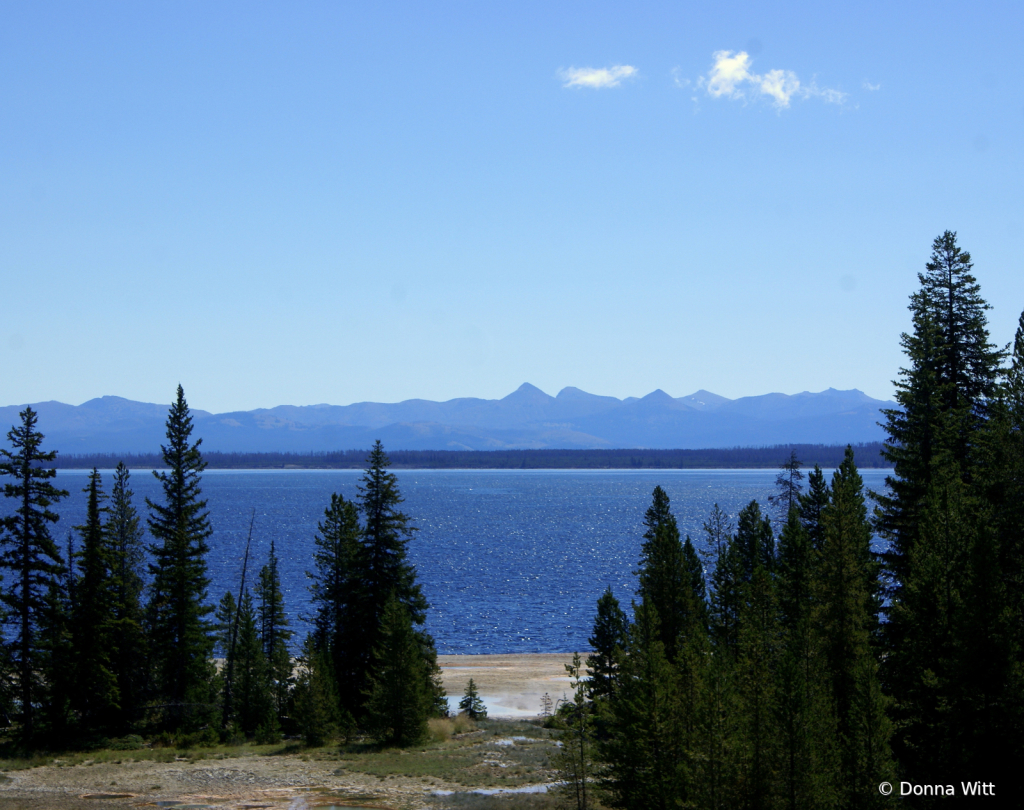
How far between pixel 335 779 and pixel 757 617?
659 inches

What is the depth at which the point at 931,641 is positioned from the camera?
2506 centimetres

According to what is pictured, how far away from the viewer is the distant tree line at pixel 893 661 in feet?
66.2

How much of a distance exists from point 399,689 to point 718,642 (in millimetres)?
14796

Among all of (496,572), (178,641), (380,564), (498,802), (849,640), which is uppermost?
(849,640)

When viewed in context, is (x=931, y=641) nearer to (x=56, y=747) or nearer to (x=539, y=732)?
(x=539, y=732)

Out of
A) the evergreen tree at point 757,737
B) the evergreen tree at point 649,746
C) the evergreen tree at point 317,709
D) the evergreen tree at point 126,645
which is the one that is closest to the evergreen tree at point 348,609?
the evergreen tree at point 317,709

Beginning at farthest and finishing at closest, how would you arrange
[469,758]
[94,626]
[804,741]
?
[94,626] → [469,758] → [804,741]

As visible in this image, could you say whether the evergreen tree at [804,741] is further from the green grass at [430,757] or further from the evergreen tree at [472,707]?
the evergreen tree at [472,707]

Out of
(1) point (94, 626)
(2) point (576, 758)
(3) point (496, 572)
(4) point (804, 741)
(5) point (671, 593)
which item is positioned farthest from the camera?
(3) point (496, 572)

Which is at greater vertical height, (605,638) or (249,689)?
(605,638)

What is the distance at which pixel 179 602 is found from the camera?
43000 mm


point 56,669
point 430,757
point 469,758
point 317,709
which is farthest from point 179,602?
point 469,758

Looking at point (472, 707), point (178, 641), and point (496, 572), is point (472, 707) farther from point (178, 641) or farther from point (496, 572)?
point (496, 572)

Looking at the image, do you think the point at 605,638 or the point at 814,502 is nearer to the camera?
the point at 605,638
